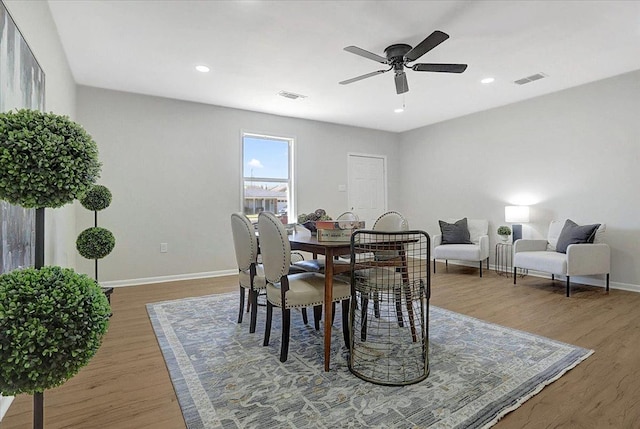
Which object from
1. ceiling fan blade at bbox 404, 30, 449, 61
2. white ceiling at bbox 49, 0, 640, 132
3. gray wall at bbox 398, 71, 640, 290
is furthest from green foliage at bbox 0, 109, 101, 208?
gray wall at bbox 398, 71, 640, 290

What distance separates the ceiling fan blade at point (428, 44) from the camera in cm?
251

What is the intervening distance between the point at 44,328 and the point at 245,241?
179 cm

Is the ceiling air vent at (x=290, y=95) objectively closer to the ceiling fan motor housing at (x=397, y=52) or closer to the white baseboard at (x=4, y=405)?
the ceiling fan motor housing at (x=397, y=52)

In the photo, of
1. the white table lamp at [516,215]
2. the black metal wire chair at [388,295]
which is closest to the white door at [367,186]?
the white table lamp at [516,215]

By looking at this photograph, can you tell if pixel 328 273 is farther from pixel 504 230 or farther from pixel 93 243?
pixel 504 230

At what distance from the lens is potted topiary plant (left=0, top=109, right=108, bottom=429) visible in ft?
3.04

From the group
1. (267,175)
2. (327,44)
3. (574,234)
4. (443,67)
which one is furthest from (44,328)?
(574,234)

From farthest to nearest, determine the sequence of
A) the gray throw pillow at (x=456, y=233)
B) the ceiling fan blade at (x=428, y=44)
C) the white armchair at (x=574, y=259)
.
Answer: the gray throw pillow at (x=456, y=233) < the white armchair at (x=574, y=259) < the ceiling fan blade at (x=428, y=44)

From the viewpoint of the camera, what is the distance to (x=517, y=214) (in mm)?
4934

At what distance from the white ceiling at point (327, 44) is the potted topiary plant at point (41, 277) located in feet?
6.76

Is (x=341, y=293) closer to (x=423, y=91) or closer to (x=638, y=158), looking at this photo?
(x=423, y=91)

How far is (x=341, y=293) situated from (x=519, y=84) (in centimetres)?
395

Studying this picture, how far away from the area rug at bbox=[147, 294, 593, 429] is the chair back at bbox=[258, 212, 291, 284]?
588mm

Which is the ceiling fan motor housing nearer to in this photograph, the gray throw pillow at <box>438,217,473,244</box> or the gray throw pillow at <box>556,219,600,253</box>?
the gray throw pillow at <box>556,219,600,253</box>
